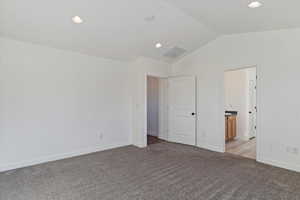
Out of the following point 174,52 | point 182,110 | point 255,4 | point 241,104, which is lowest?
point 182,110

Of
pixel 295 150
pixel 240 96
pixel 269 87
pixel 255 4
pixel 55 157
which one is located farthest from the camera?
pixel 240 96

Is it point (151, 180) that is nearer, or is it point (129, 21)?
point (151, 180)

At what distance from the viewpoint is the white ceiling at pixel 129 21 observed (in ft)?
8.54

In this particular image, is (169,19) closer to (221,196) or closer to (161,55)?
(161,55)

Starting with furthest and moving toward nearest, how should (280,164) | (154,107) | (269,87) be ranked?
(154,107) → (269,87) → (280,164)

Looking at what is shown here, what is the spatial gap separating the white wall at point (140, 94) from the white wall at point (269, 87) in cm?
159

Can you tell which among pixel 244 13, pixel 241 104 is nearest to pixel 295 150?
pixel 244 13

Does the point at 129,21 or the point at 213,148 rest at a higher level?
the point at 129,21

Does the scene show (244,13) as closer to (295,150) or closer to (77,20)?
(295,150)

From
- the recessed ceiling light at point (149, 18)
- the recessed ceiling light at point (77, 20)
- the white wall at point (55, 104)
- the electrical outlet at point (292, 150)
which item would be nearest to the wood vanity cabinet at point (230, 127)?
the electrical outlet at point (292, 150)

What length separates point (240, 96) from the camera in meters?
5.65

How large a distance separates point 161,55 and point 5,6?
10.7 feet

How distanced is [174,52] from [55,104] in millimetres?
3111

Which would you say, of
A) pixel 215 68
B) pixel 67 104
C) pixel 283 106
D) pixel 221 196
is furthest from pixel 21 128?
pixel 283 106
